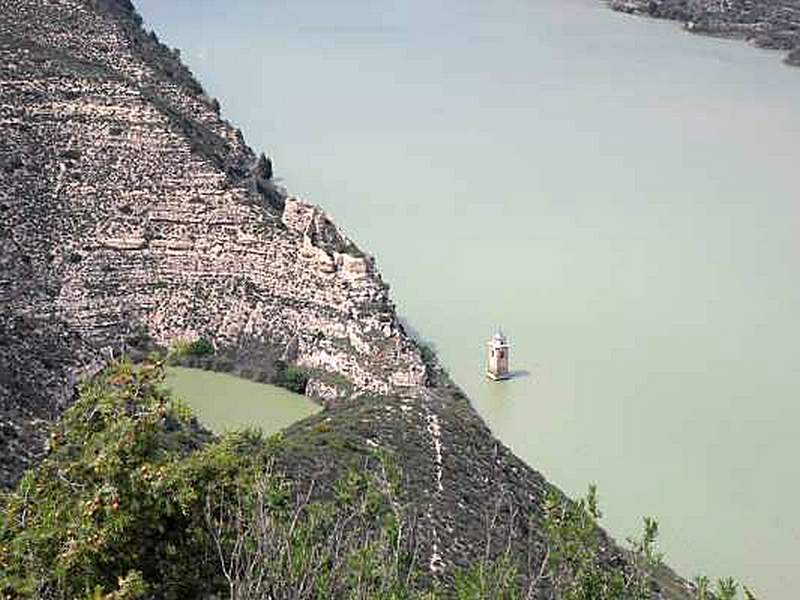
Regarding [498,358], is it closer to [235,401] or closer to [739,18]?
[235,401]

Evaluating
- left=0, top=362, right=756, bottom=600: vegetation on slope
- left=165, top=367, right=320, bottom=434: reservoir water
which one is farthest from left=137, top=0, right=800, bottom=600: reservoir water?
left=0, top=362, right=756, bottom=600: vegetation on slope

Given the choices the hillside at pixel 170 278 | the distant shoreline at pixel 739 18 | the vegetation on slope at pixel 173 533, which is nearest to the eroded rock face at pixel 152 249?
the hillside at pixel 170 278

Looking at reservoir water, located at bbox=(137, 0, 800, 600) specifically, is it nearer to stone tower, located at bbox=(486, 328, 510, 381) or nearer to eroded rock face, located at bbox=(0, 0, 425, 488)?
stone tower, located at bbox=(486, 328, 510, 381)

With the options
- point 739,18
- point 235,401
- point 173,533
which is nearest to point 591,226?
point 235,401

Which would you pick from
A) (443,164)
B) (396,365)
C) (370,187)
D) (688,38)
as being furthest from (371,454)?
(688,38)

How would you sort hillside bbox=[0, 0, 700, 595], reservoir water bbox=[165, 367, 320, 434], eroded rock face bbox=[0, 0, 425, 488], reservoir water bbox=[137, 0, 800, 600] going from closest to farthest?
hillside bbox=[0, 0, 700, 595]
reservoir water bbox=[165, 367, 320, 434]
reservoir water bbox=[137, 0, 800, 600]
eroded rock face bbox=[0, 0, 425, 488]

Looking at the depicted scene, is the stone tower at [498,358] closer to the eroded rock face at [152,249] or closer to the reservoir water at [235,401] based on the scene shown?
the eroded rock face at [152,249]

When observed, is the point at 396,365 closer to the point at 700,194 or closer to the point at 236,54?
the point at 700,194
